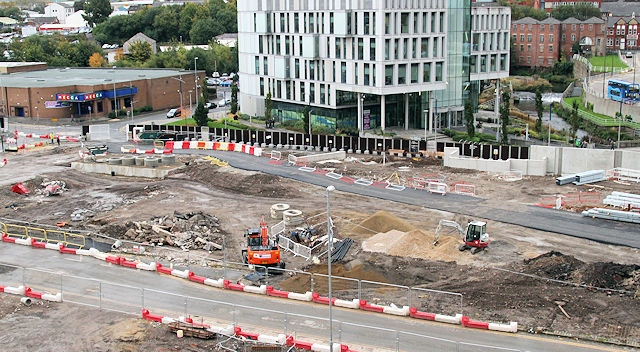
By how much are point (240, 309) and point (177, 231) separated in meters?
14.6

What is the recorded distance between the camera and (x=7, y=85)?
351ft

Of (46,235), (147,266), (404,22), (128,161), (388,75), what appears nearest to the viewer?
(147,266)

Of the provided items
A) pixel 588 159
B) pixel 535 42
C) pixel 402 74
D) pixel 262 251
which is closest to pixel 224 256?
pixel 262 251

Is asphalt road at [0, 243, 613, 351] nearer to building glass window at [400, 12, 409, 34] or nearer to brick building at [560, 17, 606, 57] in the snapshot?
building glass window at [400, 12, 409, 34]

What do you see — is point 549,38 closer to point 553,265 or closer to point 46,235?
point 553,265

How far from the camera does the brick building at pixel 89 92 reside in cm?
10194

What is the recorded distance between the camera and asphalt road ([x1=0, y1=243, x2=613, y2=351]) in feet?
99.1

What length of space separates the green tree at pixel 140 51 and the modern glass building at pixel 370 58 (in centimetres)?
6224

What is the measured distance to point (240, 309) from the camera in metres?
34.3

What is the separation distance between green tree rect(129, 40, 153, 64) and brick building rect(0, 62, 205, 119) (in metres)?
30.7

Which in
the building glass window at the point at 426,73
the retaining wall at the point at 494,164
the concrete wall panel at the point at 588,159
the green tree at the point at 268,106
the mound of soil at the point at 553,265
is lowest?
the mound of soil at the point at 553,265

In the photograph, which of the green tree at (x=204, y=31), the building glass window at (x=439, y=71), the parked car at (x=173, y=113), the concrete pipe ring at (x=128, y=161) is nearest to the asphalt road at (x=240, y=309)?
the concrete pipe ring at (x=128, y=161)

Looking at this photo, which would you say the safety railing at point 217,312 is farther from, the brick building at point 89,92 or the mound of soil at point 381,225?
the brick building at point 89,92

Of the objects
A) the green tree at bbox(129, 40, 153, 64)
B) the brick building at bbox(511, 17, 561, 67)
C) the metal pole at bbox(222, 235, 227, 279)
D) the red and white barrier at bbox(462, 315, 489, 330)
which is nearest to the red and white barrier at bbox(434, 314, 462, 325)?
the red and white barrier at bbox(462, 315, 489, 330)
